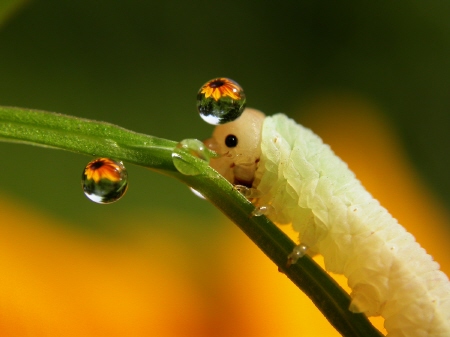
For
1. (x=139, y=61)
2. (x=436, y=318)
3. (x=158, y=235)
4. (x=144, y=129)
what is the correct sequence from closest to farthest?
(x=436, y=318) < (x=158, y=235) < (x=144, y=129) < (x=139, y=61)

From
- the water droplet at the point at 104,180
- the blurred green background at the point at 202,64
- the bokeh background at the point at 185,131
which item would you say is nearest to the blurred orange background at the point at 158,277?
the bokeh background at the point at 185,131

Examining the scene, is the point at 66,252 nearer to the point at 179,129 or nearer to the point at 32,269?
the point at 32,269

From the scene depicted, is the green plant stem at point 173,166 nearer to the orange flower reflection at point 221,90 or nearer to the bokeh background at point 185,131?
the orange flower reflection at point 221,90

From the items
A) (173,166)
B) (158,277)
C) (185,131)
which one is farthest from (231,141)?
(185,131)

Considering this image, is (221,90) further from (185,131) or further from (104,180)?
(185,131)

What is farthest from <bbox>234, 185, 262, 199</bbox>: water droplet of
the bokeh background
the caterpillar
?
the bokeh background

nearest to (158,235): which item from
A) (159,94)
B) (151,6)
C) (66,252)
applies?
(66,252)
